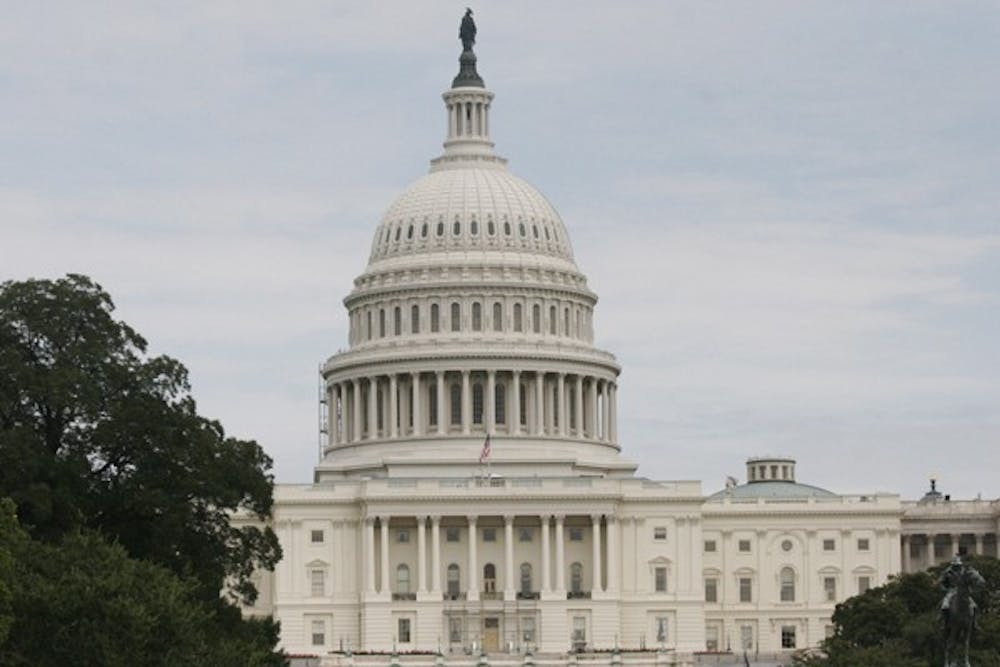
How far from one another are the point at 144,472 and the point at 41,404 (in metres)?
4.87

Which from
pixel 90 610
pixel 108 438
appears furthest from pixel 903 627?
pixel 90 610

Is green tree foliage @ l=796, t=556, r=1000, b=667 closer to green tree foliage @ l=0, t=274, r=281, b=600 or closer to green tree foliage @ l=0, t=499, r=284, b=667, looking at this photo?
green tree foliage @ l=0, t=274, r=281, b=600

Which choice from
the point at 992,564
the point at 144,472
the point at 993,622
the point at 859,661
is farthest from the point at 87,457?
the point at 992,564

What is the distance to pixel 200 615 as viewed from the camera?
123562 mm

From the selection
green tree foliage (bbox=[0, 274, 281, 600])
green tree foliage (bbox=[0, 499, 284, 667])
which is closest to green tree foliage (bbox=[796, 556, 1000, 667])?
green tree foliage (bbox=[0, 274, 281, 600])

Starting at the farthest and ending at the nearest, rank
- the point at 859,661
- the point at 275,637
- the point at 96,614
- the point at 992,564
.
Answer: the point at 992,564, the point at 859,661, the point at 275,637, the point at 96,614

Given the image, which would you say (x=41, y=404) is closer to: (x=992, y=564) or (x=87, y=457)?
(x=87, y=457)

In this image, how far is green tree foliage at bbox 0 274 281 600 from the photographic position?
438 ft

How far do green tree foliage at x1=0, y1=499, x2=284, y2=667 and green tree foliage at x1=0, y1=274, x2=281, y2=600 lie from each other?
1081 cm

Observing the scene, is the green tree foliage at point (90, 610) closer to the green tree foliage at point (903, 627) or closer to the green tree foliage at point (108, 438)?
the green tree foliage at point (108, 438)

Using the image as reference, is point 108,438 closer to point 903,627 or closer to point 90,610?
point 90,610

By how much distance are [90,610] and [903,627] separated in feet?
237

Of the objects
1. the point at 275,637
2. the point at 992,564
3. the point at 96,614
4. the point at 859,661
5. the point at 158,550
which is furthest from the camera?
the point at 992,564

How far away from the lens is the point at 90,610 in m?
117
